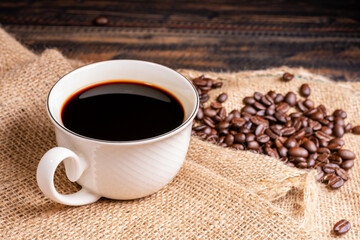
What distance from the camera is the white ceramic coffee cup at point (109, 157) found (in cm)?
87

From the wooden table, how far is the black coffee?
85 centimetres

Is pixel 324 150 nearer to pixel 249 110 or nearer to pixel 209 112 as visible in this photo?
pixel 249 110

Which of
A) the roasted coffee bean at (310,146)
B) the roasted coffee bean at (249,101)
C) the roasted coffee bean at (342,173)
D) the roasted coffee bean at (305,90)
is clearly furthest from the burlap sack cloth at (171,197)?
the roasted coffee bean at (249,101)

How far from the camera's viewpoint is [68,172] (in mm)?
953

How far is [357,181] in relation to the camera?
1341 millimetres

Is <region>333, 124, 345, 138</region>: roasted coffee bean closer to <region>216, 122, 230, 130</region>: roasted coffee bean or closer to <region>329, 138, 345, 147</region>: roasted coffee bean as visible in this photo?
<region>329, 138, 345, 147</region>: roasted coffee bean

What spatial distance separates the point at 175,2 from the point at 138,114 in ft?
5.45

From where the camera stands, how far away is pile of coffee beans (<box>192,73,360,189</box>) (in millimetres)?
1369

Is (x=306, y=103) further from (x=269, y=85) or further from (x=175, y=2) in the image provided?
(x=175, y=2)

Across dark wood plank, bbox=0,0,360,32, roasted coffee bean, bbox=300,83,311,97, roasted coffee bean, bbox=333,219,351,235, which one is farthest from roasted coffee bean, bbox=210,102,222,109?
dark wood plank, bbox=0,0,360,32

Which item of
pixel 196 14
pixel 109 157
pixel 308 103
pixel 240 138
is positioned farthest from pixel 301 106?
pixel 196 14

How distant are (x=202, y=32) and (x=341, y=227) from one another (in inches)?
52.9

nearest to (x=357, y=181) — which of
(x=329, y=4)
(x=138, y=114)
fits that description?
(x=138, y=114)

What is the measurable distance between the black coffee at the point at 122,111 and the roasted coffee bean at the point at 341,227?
505 mm
